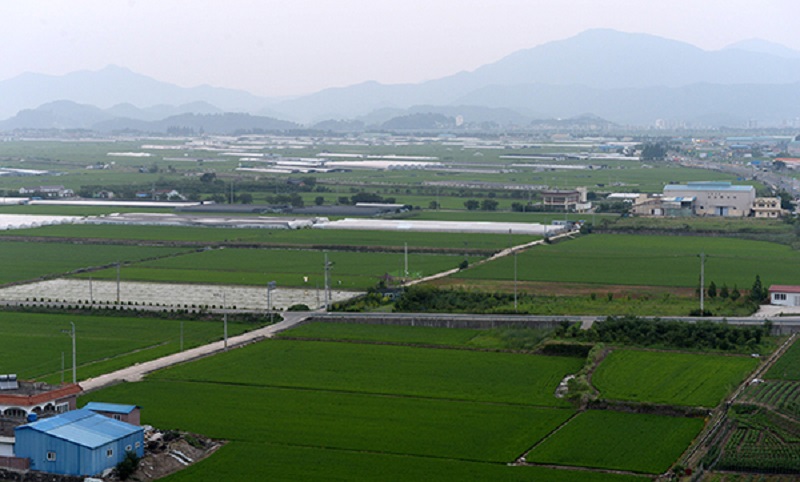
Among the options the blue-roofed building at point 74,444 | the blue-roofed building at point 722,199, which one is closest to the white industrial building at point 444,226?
the blue-roofed building at point 722,199

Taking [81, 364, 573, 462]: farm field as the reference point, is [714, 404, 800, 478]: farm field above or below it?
above

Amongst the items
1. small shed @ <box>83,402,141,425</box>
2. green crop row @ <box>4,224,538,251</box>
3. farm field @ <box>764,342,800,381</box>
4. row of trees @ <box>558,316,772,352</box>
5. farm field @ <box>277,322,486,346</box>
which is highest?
small shed @ <box>83,402,141,425</box>

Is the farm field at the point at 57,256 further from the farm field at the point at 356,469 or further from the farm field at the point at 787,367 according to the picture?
the farm field at the point at 787,367

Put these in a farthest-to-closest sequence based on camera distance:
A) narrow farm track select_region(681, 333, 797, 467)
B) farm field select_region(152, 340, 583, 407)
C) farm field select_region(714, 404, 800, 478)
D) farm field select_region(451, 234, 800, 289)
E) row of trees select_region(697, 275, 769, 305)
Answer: farm field select_region(451, 234, 800, 289), row of trees select_region(697, 275, 769, 305), farm field select_region(152, 340, 583, 407), narrow farm track select_region(681, 333, 797, 467), farm field select_region(714, 404, 800, 478)

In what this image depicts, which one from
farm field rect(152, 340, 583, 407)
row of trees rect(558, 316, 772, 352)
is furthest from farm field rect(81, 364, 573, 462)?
row of trees rect(558, 316, 772, 352)

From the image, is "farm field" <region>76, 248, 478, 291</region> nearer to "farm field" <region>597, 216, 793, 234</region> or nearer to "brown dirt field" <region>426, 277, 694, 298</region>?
"brown dirt field" <region>426, 277, 694, 298</region>

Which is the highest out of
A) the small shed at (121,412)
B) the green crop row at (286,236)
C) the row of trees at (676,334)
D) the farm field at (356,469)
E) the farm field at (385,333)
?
the small shed at (121,412)

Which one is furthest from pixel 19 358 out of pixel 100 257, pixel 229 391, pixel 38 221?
pixel 38 221

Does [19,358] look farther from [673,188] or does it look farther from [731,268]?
[673,188]
